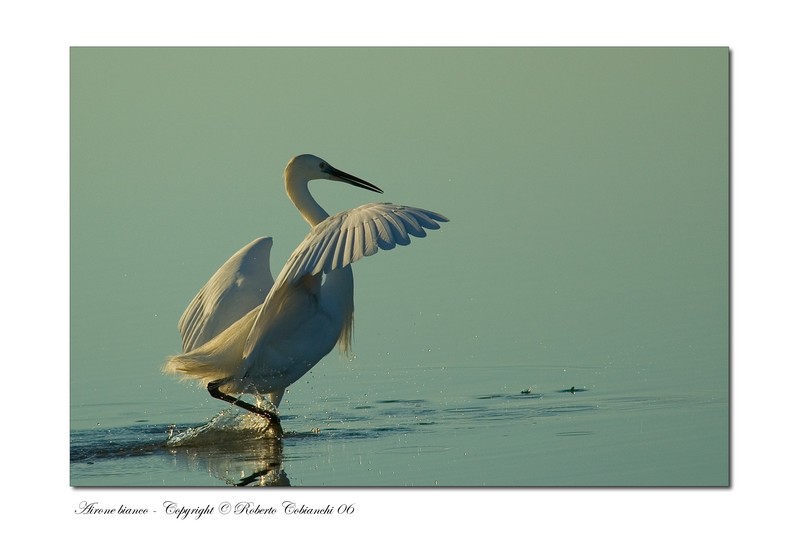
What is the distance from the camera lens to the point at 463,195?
8523 mm

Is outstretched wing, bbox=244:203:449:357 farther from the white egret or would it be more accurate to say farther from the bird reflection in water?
the bird reflection in water

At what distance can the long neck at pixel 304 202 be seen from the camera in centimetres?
763

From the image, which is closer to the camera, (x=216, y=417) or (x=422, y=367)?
(x=216, y=417)

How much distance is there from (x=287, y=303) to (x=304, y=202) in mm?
718

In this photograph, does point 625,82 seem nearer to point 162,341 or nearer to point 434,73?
point 434,73

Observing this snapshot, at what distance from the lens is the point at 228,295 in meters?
7.51

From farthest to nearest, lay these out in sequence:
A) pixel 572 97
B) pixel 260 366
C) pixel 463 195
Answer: pixel 463 195 → pixel 572 97 → pixel 260 366

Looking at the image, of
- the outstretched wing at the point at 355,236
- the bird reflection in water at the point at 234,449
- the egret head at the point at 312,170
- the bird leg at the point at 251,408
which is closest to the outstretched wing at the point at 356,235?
the outstretched wing at the point at 355,236

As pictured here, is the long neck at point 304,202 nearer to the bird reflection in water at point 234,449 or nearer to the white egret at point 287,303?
the white egret at point 287,303

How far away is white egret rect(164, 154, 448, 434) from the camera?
6.48 m

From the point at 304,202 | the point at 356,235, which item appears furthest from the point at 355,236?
the point at 304,202

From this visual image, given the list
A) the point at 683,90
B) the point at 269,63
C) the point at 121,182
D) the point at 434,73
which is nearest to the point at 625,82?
the point at 683,90
